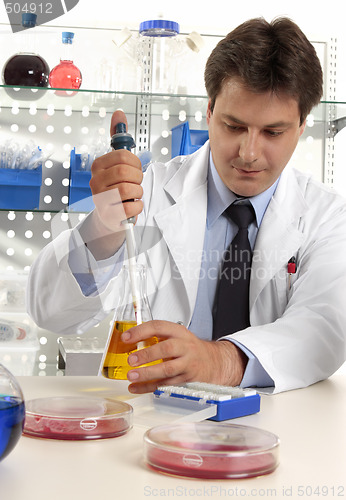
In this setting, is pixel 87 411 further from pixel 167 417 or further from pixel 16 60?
pixel 16 60

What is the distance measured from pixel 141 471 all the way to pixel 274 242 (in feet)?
3.58

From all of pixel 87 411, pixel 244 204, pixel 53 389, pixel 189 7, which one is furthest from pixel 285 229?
pixel 189 7

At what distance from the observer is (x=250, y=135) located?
1.54 m

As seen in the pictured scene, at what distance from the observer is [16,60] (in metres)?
2.39

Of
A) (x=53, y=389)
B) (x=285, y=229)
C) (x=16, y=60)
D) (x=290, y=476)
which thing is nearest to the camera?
(x=290, y=476)

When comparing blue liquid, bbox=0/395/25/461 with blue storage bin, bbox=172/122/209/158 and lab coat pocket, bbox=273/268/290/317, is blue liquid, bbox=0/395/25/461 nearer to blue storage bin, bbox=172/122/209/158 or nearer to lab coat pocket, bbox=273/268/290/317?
lab coat pocket, bbox=273/268/290/317

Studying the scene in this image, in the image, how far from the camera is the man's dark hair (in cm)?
152

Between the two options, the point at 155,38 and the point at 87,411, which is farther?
the point at 155,38

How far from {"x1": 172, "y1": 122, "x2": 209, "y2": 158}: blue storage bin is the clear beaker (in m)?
1.51

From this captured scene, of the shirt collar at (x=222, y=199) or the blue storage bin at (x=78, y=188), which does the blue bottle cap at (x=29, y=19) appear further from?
the shirt collar at (x=222, y=199)

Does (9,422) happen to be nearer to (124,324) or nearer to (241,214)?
(124,324)

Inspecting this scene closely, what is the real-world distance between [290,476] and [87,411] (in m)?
0.25

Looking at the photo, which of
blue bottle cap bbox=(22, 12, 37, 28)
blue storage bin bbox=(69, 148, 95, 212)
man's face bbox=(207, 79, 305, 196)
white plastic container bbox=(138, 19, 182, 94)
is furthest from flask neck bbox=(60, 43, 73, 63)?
man's face bbox=(207, 79, 305, 196)

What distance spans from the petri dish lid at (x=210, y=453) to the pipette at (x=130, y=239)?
332 mm
